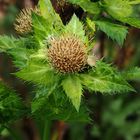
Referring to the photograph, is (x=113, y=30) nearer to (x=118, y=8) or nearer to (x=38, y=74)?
(x=118, y=8)

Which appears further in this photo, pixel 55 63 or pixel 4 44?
pixel 4 44

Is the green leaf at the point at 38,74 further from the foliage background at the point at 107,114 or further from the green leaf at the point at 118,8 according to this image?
the foliage background at the point at 107,114

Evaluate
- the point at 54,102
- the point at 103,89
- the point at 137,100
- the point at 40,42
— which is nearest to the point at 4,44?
the point at 40,42

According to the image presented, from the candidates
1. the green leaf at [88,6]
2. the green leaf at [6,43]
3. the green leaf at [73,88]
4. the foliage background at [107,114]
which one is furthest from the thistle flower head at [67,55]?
the foliage background at [107,114]

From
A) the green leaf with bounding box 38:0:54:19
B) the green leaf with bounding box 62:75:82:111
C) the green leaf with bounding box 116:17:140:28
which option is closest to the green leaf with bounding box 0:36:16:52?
the green leaf with bounding box 38:0:54:19

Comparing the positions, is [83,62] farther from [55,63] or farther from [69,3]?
[69,3]

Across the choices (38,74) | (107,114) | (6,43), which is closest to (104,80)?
(38,74)
